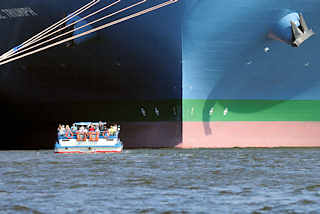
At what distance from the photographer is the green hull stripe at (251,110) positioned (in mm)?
24922

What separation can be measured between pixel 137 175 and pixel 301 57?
10.6 metres

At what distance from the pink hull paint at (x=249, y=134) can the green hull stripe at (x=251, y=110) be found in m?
0.22

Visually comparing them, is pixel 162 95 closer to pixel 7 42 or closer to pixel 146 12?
pixel 146 12

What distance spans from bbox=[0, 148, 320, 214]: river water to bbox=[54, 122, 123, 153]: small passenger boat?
4217mm

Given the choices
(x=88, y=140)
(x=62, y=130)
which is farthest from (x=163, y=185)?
(x=88, y=140)

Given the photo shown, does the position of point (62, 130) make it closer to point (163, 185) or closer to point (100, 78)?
point (100, 78)

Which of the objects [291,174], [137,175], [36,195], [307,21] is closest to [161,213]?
Result: [36,195]

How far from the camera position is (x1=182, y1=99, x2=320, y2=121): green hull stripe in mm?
24922

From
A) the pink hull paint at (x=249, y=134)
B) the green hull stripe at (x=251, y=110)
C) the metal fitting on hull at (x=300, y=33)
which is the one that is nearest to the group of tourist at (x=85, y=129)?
the pink hull paint at (x=249, y=134)

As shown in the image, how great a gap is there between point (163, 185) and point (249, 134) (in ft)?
37.9

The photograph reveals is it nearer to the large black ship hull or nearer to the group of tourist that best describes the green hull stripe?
the large black ship hull

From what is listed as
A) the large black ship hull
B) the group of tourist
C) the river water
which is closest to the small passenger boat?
the group of tourist

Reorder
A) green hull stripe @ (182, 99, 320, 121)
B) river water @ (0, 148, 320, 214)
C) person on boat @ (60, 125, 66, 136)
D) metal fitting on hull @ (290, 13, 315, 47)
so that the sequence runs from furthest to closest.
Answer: person on boat @ (60, 125, 66, 136) < green hull stripe @ (182, 99, 320, 121) < metal fitting on hull @ (290, 13, 315, 47) < river water @ (0, 148, 320, 214)

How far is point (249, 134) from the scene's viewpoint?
26094mm
